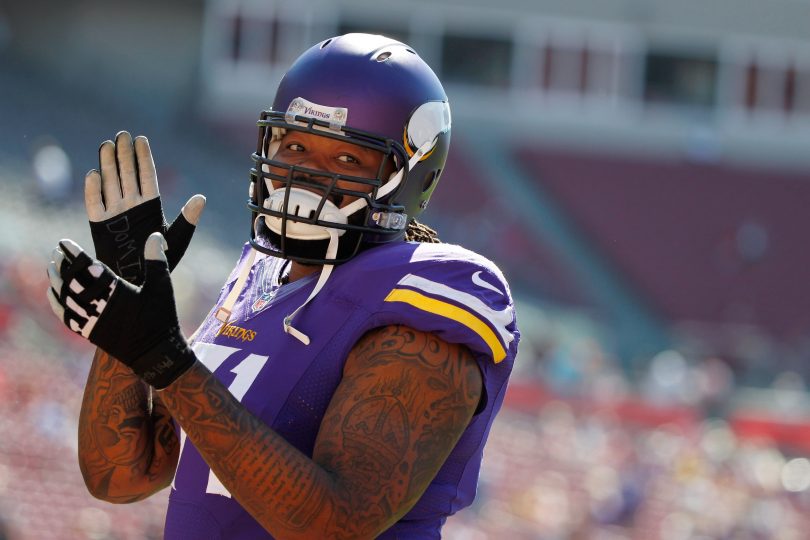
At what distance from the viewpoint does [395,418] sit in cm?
189

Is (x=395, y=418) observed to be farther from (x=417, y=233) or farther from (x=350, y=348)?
(x=417, y=233)

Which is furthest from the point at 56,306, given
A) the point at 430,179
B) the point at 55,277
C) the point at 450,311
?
the point at 430,179

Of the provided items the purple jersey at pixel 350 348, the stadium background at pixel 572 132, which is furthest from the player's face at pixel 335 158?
the stadium background at pixel 572 132

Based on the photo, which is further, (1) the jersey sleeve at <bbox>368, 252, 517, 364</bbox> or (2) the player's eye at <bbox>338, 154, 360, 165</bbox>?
(2) the player's eye at <bbox>338, 154, 360, 165</bbox>

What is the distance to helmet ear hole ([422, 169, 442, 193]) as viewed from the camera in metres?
2.41

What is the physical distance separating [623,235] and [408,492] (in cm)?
1867

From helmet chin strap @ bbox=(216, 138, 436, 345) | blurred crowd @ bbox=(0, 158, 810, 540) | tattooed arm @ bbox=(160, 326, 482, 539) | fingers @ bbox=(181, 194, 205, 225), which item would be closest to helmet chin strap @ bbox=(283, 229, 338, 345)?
helmet chin strap @ bbox=(216, 138, 436, 345)

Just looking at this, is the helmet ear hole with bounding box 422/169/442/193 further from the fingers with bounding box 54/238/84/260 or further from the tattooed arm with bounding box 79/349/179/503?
the fingers with bounding box 54/238/84/260

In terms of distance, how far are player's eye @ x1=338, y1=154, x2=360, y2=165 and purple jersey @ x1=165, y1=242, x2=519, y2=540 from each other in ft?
0.59

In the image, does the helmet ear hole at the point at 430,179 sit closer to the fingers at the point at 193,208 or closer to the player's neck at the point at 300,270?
the player's neck at the point at 300,270

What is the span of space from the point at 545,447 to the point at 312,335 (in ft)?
30.8

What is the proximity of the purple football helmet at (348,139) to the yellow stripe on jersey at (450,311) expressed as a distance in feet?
0.74

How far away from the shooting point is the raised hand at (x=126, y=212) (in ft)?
7.33

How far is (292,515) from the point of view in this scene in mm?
1807
